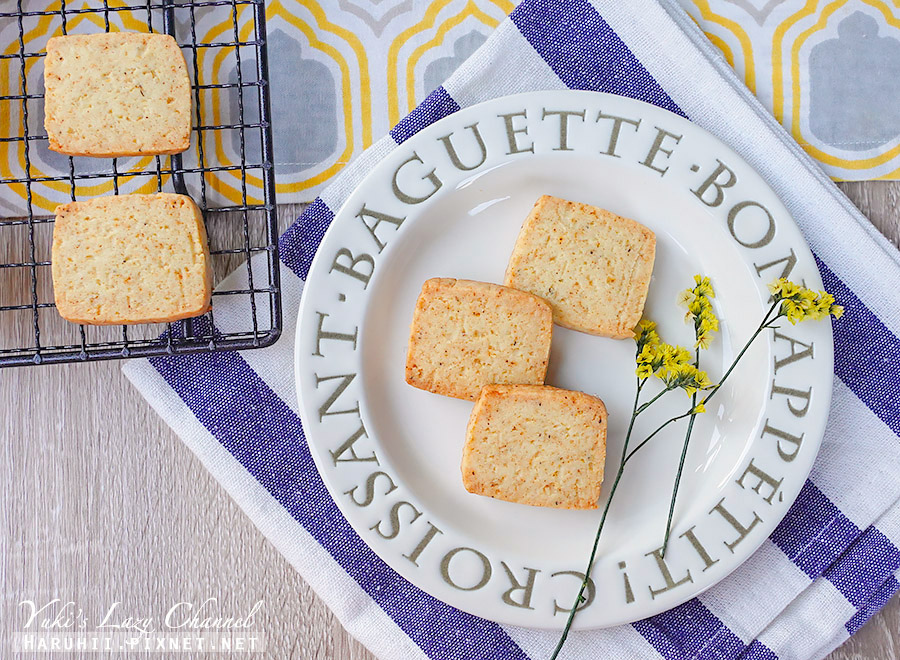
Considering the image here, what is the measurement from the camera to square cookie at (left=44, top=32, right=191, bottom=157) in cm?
135

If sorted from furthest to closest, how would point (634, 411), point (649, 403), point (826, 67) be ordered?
point (826, 67)
point (634, 411)
point (649, 403)

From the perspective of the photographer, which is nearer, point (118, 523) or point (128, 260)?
point (128, 260)

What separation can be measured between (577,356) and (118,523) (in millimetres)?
958

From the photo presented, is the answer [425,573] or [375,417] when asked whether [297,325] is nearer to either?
[375,417]

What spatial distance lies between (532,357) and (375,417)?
0.32 m

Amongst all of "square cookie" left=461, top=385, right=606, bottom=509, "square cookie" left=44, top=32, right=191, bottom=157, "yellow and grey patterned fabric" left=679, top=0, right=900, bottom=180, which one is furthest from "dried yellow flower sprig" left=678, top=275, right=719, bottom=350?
"square cookie" left=44, top=32, right=191, bottom=157

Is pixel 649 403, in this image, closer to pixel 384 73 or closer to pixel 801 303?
pixel 801 303

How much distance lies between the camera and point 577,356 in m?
1.47

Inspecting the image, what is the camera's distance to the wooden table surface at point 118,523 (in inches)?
61.1

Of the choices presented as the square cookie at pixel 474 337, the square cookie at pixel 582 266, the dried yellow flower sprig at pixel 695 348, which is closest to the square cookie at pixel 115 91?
the square cookie at pixel 474 337

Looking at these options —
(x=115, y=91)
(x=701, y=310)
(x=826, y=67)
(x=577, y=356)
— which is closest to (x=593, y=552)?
(x=577, y=356)

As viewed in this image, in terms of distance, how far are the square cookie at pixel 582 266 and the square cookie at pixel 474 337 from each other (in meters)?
0.05

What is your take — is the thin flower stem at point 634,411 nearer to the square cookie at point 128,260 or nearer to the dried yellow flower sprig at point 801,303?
the dried yellow flower sprig at point 801,303

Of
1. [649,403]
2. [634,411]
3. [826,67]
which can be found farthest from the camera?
[826,67]
